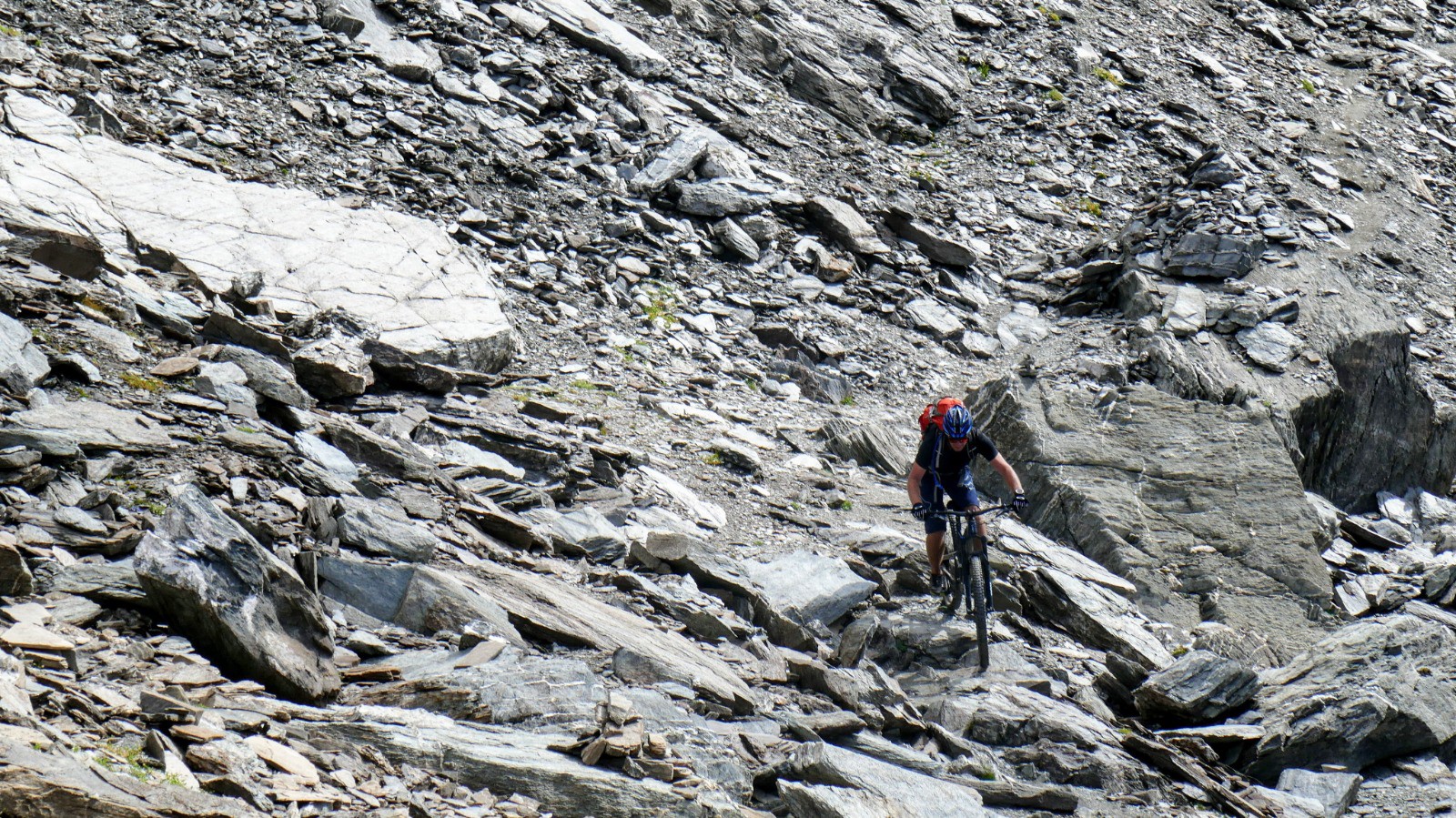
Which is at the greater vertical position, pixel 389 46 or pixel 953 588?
pixel 953 588

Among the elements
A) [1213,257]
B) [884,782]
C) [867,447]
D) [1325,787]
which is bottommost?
[867,447]

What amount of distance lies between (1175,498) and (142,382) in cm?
1166

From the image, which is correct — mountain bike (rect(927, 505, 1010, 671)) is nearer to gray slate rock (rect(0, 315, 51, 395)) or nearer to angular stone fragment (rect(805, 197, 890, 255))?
gray slate rock (rect(0, 315, 51, 395))

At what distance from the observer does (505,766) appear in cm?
538

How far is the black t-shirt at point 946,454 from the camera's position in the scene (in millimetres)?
9766

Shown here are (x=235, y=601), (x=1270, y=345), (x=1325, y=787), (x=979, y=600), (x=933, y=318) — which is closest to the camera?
(x=235, y=601)

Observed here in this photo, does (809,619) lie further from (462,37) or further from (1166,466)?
(462,37)

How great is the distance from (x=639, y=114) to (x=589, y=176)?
2215 millimetres

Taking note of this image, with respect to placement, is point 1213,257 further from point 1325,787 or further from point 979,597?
point 979,597

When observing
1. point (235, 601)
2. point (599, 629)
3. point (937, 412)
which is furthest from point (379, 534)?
point (937, 412)

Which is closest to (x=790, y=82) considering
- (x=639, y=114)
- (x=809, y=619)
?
(x=639, y=114)

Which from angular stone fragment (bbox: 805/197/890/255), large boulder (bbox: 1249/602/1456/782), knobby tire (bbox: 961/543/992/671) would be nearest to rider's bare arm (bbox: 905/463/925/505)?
knobby tire (bbox: 961/543/992/671)

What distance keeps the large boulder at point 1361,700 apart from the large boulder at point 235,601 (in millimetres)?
7656

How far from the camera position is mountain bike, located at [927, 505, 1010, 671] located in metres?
9.45
